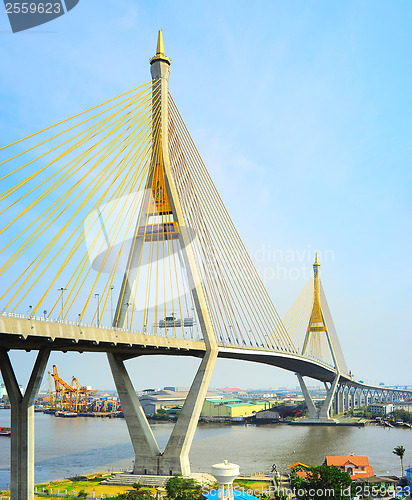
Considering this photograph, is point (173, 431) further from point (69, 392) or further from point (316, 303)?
point (69, 392)

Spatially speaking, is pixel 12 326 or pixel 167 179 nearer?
pixel 12 326

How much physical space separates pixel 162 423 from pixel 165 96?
236 ft

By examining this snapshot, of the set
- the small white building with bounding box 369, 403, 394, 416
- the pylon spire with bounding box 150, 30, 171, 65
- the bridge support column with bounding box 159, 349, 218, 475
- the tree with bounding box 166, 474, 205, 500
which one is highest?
the pylon spire with bounding box 150, 30, 171, 65

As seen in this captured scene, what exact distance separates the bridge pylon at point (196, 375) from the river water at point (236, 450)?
7658 millimetres

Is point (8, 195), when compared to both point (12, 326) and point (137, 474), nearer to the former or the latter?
point (12, 326)

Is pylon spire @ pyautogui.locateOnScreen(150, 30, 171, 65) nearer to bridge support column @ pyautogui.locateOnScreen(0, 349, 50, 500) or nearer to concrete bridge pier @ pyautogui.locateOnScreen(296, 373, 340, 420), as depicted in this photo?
bridge support column @ pyautogui.locateOnScreen(0, 349, 50, 500)

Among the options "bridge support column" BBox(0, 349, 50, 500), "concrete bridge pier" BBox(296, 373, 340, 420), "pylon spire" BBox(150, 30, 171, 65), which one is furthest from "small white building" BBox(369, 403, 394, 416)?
"bridge support column" BBox(0, 349, 50, 500)

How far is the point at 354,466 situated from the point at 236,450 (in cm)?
1808

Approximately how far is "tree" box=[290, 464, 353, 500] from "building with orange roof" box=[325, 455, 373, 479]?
26.3 ft

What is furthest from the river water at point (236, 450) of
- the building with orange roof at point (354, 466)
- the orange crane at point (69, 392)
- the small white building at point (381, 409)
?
the orange crane at point (69, 392)

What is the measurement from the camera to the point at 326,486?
24.6m

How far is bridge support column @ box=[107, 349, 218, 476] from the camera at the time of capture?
29844 mm

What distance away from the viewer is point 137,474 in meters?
30.8

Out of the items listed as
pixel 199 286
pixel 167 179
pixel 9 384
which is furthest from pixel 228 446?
pixel 9 384
